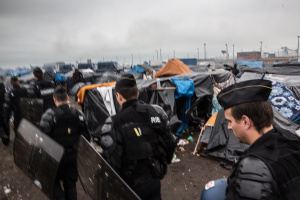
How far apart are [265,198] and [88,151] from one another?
1214 mm

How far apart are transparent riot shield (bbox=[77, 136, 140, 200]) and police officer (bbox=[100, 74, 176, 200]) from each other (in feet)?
1.28

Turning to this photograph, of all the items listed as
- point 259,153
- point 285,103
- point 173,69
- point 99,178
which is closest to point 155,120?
point 99,178

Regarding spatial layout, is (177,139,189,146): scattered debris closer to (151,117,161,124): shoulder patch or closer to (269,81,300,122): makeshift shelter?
(269,81,300,122): makeshift shelter

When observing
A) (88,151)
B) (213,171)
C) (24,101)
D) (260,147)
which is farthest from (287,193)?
(24,101)

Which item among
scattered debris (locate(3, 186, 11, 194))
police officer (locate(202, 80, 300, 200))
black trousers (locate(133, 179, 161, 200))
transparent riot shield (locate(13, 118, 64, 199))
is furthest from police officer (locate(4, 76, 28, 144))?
police officer (locate(202, 80, 300, 200))

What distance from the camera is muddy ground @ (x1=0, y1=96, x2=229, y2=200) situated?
380 cm

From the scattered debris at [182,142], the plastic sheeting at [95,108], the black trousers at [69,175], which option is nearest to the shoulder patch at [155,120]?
the black trousers at [69,175]

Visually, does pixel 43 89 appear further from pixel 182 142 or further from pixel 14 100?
pixel 182 142

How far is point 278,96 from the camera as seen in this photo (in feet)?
23.1

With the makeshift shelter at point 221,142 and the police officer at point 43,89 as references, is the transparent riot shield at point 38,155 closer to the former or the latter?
the police officer at point 43,89

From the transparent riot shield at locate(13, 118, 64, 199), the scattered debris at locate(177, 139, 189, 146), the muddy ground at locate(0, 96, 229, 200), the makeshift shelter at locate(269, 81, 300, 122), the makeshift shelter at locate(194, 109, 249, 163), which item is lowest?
the muddy ground at locate(0, 96, 229, 200)

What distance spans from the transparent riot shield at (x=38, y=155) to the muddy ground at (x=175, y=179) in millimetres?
1950

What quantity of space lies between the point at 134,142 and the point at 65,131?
1360 mm

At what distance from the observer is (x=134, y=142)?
6.35 ft
